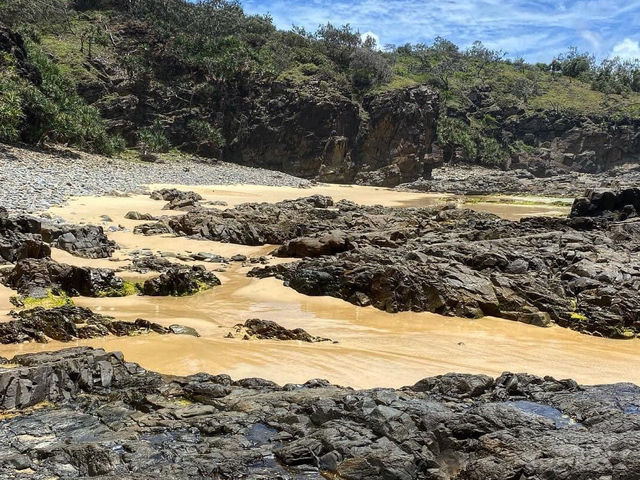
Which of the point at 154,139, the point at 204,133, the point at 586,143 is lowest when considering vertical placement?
the point at 154,139

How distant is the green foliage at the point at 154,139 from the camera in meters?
61.9

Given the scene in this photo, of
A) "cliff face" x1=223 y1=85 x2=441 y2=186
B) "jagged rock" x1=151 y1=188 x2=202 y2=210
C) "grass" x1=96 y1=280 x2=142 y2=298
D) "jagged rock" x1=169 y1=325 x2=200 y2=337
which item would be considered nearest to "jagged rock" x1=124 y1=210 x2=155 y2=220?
"jagged rock" x1=151 y1=188 x2=202 y2=210

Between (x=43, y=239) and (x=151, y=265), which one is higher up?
(x=43, y=239)

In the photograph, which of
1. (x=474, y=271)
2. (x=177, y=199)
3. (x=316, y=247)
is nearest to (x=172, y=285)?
(x=316, y=247)

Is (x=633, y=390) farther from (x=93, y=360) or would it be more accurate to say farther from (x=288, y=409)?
(x=93, y=360)

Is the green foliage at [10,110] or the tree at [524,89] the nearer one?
the green foliage at [10,110]

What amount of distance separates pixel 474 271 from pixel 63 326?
446 inches

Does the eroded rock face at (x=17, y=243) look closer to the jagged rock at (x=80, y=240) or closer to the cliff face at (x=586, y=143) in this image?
the jagged rock at (x=80, y=240)

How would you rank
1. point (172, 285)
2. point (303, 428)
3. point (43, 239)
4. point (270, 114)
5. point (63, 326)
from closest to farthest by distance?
1. point (303, 428)
2. point (63, 326)
3. point (172, 285)
4. point (43, 239)
5. point (270, 114)

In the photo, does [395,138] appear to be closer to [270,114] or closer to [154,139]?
[270,114]

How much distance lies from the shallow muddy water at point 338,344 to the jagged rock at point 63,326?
0.32 meters

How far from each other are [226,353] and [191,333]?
5.68 ft

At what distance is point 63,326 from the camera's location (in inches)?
445

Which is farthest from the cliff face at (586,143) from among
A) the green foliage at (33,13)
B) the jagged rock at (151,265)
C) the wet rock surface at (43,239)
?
the wet rock surface at (43,239)
